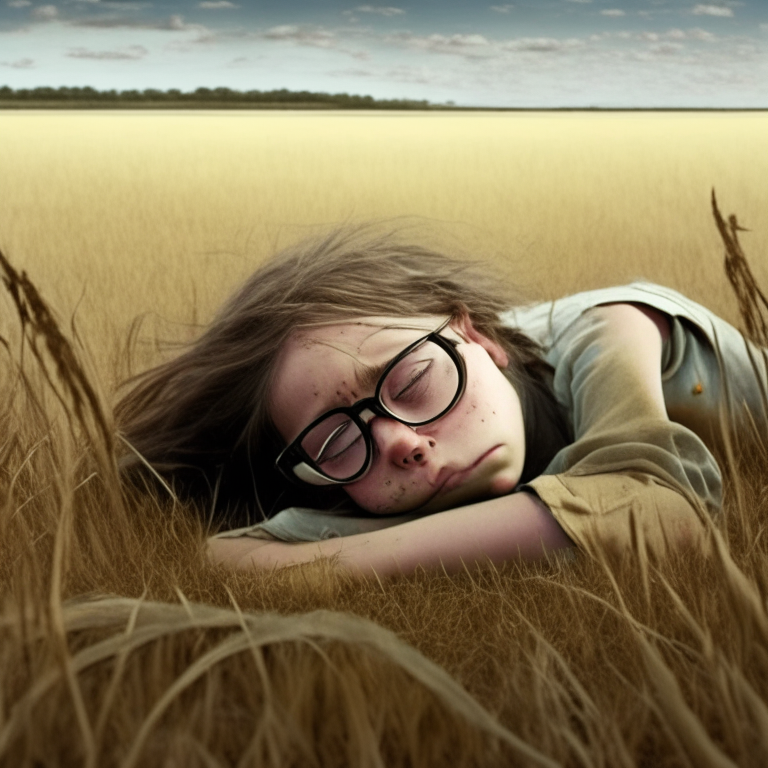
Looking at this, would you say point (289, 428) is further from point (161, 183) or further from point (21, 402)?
point (161, 183)

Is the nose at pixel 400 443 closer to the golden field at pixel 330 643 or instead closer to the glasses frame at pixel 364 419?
the glasses frame at pixel 364 419

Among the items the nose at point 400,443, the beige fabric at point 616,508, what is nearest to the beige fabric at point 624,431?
the beige fabric at point 616,508

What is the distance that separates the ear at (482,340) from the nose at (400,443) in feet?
0.88

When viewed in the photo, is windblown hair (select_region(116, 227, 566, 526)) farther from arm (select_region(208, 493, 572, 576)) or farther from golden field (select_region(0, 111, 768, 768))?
arm (select_region(208, 493, 572, 576))

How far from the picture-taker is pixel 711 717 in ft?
1.85

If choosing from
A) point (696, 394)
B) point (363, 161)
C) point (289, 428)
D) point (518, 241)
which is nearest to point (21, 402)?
point (289, 428)

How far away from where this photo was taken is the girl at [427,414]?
0.96 meters

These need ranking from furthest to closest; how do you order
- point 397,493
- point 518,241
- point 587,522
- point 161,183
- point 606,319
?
point 161,183 < point 518,241 < point 606,319 < point 397,493 < point 587,522

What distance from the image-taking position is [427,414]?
109 cm

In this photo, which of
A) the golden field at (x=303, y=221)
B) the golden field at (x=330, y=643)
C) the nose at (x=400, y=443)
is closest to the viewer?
the golden field at (x=330, y=643)

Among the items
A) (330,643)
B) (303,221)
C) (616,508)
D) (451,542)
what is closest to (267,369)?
(451,542)

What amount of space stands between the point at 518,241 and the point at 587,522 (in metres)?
1.66

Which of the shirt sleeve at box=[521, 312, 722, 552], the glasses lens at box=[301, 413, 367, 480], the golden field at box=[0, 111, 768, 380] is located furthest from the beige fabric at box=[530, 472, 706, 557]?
the golden field at box=[0, 111, 768, 380]

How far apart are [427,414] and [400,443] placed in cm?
7
